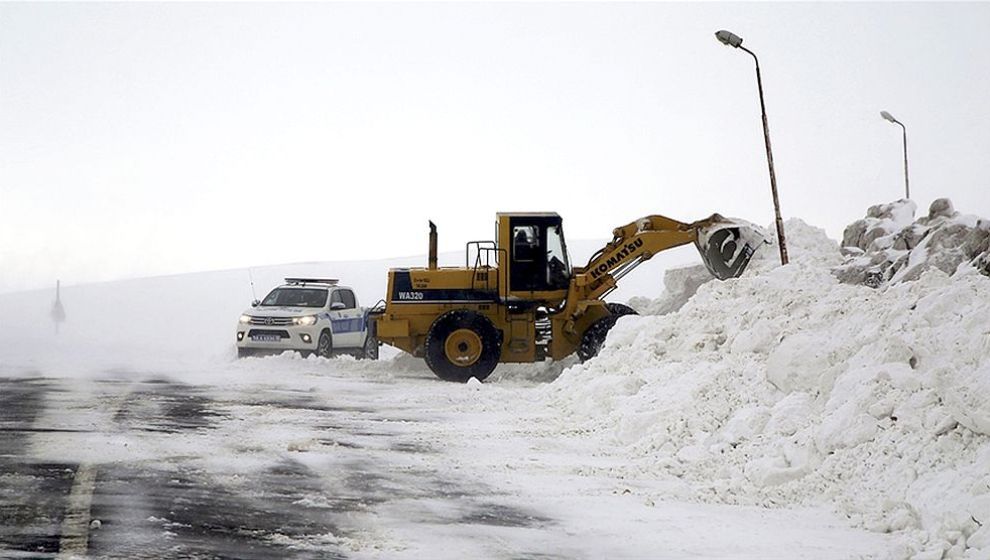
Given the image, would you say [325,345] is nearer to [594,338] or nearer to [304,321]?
[304,321]

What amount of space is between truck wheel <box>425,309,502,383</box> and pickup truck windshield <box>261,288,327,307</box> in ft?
17.9

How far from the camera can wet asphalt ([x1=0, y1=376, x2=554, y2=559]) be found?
7.84 meters

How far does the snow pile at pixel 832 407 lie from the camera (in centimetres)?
898

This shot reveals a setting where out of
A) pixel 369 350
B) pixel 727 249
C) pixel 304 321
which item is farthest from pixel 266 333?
pixel 727 249

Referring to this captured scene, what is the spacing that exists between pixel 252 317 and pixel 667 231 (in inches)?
353

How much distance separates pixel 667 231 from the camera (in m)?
24.0

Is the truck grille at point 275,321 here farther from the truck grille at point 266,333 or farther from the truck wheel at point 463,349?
the truck wheel at point 463,349

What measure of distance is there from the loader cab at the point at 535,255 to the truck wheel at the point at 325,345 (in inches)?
213

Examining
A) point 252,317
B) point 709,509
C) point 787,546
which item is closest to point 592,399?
point 709,509

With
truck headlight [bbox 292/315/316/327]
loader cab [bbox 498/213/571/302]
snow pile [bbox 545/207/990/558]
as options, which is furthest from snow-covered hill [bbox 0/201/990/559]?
truck headlight [bbox 292/315/316/327]

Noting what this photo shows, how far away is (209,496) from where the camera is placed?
9.57 metres

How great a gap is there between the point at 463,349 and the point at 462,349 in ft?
0.06

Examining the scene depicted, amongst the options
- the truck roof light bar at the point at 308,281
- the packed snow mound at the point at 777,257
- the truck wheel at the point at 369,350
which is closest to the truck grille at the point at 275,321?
the truck roof light bar at the point at 308,281

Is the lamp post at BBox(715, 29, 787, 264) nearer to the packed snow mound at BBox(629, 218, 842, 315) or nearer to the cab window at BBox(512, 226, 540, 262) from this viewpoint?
the packed snow mound at BBox(629, 218, 842, 315)
